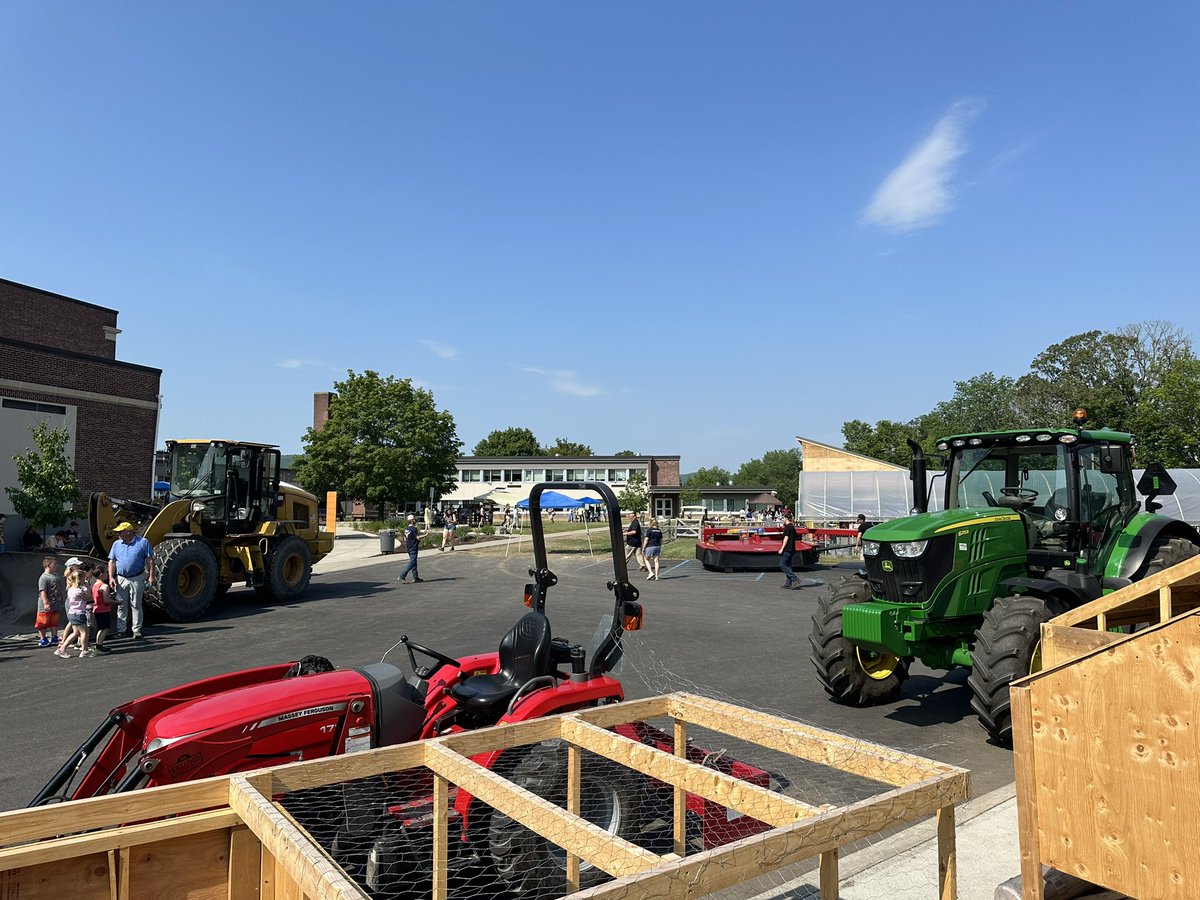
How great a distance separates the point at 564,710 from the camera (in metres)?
4.28

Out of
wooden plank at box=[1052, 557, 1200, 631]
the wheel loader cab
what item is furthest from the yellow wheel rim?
the wheel loader cab

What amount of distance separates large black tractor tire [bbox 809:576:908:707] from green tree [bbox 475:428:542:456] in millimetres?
88788

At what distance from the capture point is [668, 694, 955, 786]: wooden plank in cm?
260

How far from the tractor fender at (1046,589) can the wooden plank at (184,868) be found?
20.8 feet

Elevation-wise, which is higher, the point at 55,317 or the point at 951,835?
the point at 55,317

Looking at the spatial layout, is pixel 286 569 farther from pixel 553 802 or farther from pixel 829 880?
pixel 829 880

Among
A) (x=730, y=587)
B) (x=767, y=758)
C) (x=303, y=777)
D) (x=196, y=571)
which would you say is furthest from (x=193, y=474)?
(x=303, y=777)

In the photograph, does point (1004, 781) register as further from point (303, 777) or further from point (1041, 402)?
point (1041, 402)

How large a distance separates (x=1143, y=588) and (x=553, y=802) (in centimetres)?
281

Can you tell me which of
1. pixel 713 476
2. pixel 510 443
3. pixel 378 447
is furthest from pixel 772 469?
pixel 378 447

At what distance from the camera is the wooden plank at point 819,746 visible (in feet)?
8.54

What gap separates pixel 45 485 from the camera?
1711 centimetres

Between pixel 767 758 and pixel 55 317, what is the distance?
114 ft

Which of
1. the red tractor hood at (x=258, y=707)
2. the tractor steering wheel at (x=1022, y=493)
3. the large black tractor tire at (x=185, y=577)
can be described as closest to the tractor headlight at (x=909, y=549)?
the tractor steering wheel at (x=1022, y=493)
